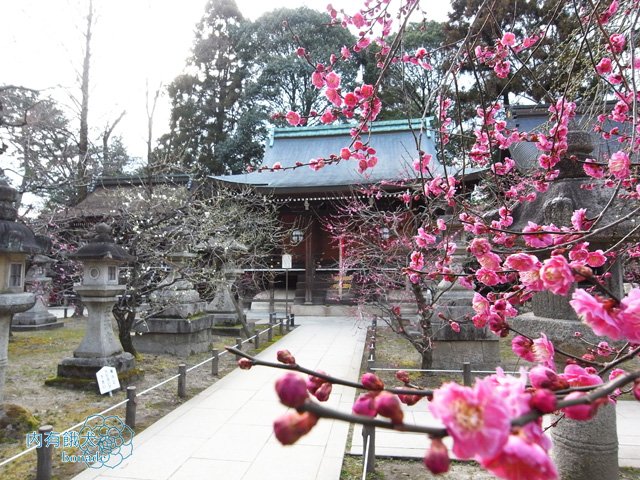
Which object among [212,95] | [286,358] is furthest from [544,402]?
[212,95]

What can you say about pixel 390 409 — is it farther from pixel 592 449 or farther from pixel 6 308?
pixel 6 308

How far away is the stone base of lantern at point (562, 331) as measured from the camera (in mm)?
2834

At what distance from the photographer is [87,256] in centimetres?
575

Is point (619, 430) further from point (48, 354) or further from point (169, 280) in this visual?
point (48, 354)

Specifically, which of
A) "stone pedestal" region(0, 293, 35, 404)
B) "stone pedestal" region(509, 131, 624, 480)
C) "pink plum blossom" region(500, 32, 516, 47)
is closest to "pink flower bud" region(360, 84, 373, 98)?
"pink plum blossom" region(500, 32, 516, 47)

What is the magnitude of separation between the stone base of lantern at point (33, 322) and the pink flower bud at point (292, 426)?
12313mm

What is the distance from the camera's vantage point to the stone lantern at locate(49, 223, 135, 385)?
220 inches

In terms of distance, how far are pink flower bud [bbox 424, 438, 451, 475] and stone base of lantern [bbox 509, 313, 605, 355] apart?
260cm

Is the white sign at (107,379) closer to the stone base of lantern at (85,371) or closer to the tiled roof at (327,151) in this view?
the stone base of lantern at (85,371)

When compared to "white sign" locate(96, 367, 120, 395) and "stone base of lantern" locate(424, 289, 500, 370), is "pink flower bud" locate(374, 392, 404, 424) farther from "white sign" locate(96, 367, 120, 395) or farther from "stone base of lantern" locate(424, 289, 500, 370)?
"stone base of lantern" locate(424, 289, 500, 370)

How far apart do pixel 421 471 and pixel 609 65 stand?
11.4ft

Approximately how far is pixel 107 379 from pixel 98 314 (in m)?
1.10

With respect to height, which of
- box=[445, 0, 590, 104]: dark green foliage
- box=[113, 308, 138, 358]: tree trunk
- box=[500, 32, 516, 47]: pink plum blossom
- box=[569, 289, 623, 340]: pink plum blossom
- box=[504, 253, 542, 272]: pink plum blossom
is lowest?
box=[113, 308, 138, 358]: tree trunk

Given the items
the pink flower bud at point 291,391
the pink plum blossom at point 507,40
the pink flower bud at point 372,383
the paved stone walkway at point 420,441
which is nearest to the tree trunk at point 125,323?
the paved stone walkway at point 420,441
